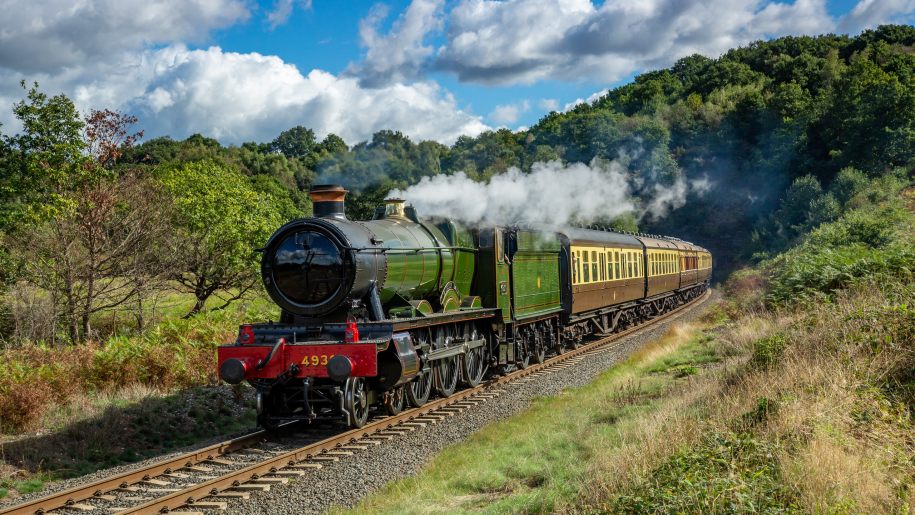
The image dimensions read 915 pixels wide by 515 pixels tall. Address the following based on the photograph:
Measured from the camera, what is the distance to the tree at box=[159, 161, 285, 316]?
76.9 feet

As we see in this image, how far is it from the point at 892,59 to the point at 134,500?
3393 inches

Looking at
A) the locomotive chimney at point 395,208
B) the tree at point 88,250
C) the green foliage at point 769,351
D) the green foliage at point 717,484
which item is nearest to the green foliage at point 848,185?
the green foliage at point 769,351

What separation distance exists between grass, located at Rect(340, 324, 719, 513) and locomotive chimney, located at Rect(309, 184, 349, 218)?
3.92 meters

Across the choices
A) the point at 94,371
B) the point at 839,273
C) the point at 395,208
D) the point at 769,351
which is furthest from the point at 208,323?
the point at 839,273

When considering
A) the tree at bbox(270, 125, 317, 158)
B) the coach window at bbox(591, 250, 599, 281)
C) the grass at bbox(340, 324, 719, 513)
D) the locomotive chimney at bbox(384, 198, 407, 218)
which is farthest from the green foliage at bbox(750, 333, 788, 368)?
the tree at bbox(270, 125, 317, 158)

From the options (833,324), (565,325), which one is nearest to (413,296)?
(833,324)

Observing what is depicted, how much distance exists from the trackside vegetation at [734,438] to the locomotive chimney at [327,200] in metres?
3.93

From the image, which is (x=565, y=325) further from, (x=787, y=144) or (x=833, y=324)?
(x=787, y=144)

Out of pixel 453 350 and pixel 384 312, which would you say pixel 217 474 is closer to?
pixel 384 312

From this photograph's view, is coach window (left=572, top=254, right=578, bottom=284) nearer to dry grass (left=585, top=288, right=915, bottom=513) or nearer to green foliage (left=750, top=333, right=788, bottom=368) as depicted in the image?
dry grass (left=585, top=288, right=915, bottom=513)

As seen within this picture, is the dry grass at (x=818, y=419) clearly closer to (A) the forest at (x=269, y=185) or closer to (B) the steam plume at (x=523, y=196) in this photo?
(B) the steam plume at (x=523, y=196)

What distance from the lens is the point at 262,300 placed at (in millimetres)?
27062

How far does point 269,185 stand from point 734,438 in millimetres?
35716

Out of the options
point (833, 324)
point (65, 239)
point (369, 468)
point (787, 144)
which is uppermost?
point (787, 144)
